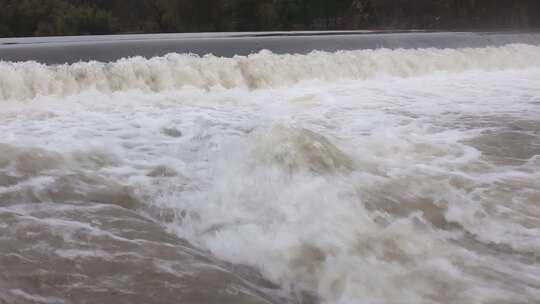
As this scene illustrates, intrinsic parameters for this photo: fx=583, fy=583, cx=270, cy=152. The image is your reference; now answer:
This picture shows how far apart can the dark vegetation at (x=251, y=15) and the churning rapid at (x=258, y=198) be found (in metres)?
16.3

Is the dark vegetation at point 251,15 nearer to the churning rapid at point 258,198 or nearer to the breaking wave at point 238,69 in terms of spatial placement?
the breaking wave at point 238,69

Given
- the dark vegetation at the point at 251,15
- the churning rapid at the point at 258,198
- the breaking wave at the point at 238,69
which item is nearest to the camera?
the churning rapid at the point at 258,198

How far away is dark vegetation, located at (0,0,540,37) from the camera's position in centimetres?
2269

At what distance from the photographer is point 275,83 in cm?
895

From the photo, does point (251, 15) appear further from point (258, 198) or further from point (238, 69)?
point (258, 198)

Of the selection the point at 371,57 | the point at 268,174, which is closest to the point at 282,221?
the point at 268,174

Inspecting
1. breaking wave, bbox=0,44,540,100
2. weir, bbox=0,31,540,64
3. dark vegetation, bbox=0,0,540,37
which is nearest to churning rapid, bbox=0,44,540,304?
breaking wave, bbox=0,44,540,100

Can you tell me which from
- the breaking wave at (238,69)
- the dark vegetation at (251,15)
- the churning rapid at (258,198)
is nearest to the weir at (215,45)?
the breaking wave at (238,69)

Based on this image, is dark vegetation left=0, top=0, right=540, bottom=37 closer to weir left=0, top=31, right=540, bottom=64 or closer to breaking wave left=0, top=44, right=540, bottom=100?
weir left=0, top=31, right=540, bottom=64

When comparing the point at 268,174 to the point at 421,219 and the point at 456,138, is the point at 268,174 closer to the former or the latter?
the point at 421,219

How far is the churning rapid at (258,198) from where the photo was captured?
266cm

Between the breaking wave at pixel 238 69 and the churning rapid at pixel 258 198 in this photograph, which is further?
the breaking wave at pixel 238 69

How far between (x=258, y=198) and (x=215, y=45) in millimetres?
6059

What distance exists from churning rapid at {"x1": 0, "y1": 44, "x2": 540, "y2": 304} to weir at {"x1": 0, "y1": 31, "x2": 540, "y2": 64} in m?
0.51
